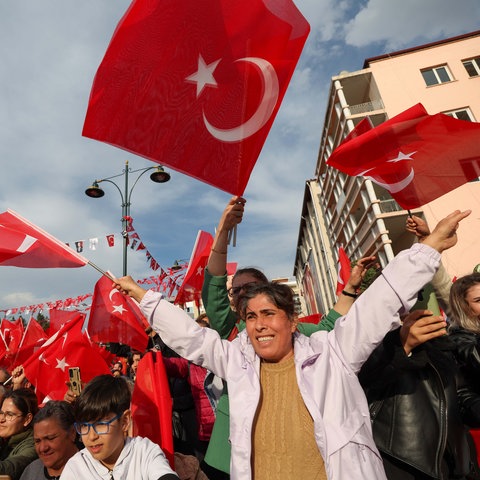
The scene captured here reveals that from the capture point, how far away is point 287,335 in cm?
178

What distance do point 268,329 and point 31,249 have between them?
206 centimetres

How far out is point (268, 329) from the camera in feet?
5.78

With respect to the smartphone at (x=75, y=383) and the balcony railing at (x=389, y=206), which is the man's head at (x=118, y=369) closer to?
the smartphone at (x=75, y=383)

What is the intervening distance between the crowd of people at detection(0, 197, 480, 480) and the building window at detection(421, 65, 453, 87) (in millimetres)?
20729

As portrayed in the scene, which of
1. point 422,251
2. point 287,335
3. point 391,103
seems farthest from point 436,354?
point 391,103

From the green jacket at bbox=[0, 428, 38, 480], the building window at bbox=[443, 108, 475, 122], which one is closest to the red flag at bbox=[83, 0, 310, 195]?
the green jacket at bbox=[0, 428, 38, 480]

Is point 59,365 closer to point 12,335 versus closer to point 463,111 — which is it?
point 12,335

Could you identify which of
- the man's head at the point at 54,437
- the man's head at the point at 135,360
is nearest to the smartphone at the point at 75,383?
the man's head at the point at 54,437

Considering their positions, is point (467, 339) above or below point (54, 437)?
above

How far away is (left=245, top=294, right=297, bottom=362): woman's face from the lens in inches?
67.9

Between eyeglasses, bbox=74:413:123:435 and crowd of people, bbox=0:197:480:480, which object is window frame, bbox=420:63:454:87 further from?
eyeglasses, bbox=74:413:123:435

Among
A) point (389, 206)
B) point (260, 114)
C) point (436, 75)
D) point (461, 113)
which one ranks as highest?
point (436, 75)

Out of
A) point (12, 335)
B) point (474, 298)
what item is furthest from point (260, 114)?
point (12, 335)

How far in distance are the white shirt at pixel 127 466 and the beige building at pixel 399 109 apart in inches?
500
